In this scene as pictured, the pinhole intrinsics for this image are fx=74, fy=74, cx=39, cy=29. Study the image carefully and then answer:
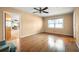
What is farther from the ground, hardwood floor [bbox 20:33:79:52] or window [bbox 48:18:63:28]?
window [bbox 48:18:63:28]

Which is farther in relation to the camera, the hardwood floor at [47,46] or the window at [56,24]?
the window at [56,24]

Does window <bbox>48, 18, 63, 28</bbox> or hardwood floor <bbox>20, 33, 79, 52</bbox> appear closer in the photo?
hardwood floor <bbox>20, 33, 79, 52</bbox>

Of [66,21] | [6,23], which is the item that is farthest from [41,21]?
[6,23]

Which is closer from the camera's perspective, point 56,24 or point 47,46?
point 47,46

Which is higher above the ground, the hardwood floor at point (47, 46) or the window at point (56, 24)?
the window at point (56, 24)

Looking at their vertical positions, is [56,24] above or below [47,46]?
above
